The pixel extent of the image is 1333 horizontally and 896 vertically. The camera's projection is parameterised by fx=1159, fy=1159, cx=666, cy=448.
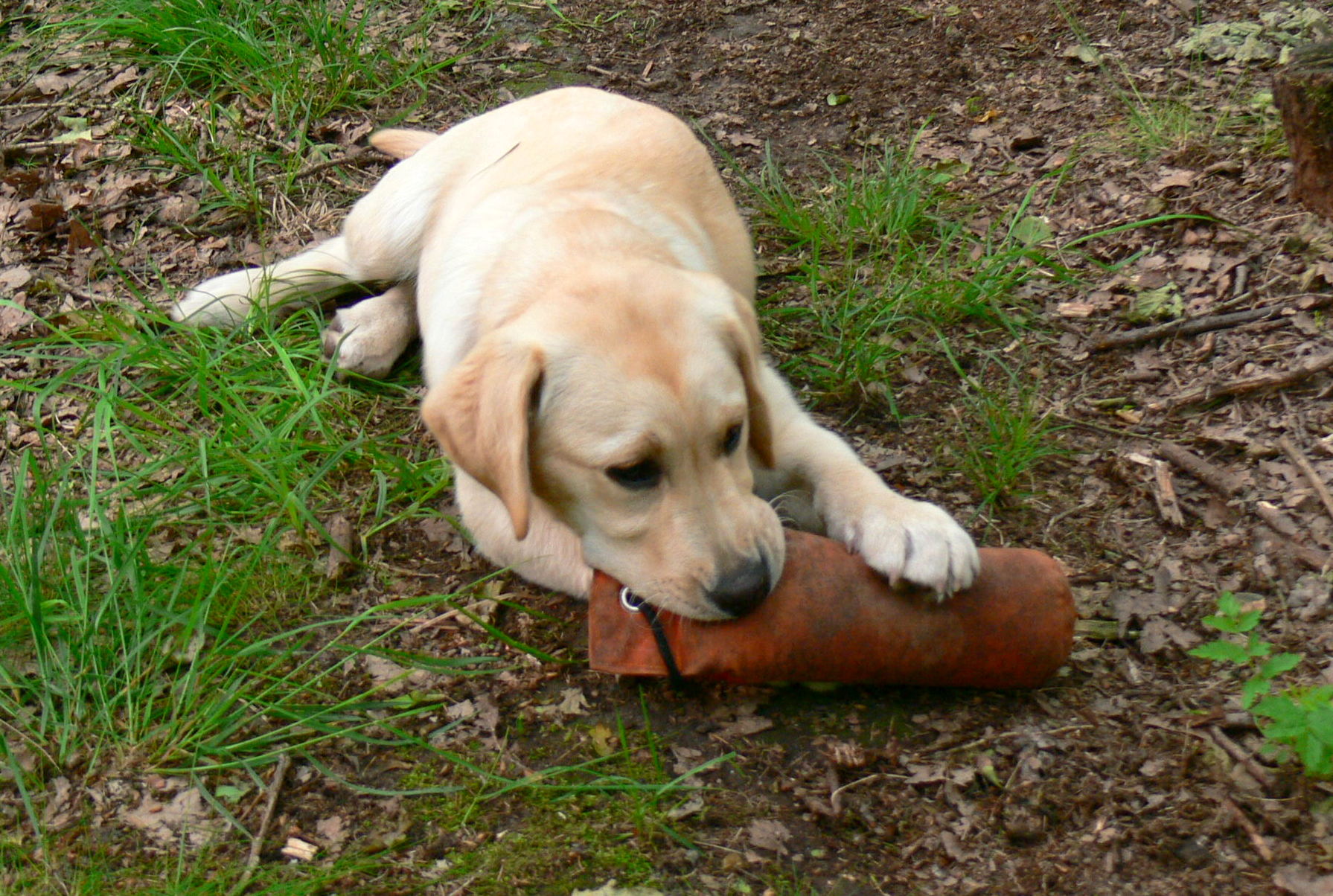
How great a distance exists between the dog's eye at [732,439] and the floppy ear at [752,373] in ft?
0.27

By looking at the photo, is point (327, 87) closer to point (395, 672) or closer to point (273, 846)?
point (395, 672)

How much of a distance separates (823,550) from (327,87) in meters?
3.62

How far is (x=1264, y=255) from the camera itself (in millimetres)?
3752

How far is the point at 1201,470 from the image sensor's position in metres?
3.19

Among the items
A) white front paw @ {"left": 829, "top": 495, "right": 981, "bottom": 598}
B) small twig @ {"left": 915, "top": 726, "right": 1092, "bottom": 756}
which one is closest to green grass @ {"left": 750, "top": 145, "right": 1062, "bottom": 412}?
white front paw @ {"left": 829, "top": 495, "right": 981, "bottom": 598}

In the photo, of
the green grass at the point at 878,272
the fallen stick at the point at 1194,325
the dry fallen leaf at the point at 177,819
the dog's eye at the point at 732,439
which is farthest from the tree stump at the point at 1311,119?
the dry fallen leaf at the point at 177,819

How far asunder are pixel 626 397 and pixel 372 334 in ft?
6.08

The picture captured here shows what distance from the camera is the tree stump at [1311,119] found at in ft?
11.2

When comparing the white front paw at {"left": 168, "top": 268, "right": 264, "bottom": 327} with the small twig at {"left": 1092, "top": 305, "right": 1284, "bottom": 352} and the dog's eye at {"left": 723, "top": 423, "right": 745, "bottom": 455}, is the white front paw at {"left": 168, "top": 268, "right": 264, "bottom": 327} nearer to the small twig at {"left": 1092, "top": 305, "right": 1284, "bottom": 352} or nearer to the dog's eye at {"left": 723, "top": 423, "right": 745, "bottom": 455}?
the dog's eye at {"left": 723, "top": 423, "right": 745, "bottom": 455}

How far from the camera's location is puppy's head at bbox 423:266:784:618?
2.50 metres

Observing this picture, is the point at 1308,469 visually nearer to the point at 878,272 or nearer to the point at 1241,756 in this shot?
the point at 1241,756

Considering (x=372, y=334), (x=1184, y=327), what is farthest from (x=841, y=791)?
(x=372, y=334)

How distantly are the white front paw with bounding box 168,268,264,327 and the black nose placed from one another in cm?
238

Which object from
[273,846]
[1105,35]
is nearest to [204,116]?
[273,846]
